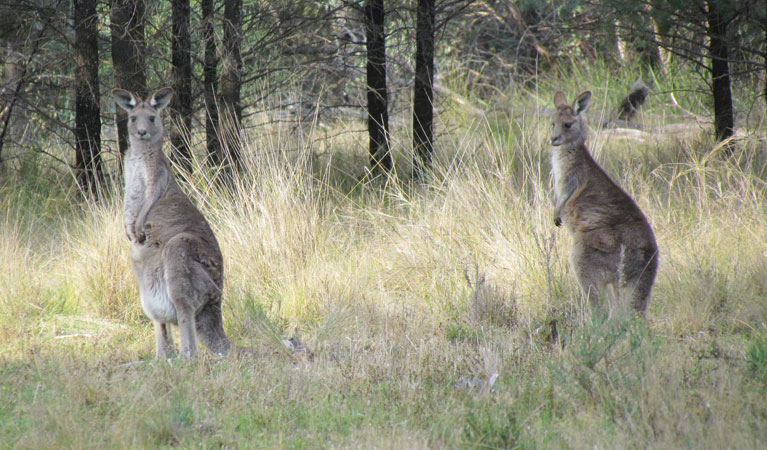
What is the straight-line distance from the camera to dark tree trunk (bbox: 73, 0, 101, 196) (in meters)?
9.24

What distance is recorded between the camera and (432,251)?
6930 mm

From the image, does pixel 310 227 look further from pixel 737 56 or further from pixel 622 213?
pixel 737 56

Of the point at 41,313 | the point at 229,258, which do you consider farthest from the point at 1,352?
the point at 229,258

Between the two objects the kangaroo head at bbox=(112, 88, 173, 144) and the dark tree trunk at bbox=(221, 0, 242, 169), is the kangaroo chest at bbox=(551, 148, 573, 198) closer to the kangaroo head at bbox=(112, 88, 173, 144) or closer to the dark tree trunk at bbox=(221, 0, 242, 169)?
the kangaroo head at bbox=(112, 88, 173, 144)

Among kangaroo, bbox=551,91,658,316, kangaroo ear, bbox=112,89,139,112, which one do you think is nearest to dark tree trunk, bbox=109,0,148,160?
kangaroo ear, bbox=112,89,139,112

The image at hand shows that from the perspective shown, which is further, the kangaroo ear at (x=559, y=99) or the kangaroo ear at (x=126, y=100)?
the kangaroo ear at (x=559, y=99)

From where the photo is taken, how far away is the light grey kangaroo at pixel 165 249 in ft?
15.9

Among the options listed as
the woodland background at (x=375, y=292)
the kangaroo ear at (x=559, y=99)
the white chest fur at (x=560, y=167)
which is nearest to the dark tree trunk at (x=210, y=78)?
the woodland background at (x=375, y=292)

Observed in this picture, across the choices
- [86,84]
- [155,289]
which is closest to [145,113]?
[155,289]

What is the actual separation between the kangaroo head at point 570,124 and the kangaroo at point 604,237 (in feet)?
0.18

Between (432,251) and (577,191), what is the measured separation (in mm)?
1590

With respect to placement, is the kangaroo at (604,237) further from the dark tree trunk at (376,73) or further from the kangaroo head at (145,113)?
the dark tree trunk at (376,73)

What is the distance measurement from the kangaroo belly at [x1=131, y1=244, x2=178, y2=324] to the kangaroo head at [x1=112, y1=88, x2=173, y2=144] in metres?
0.88

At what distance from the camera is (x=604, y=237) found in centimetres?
527
